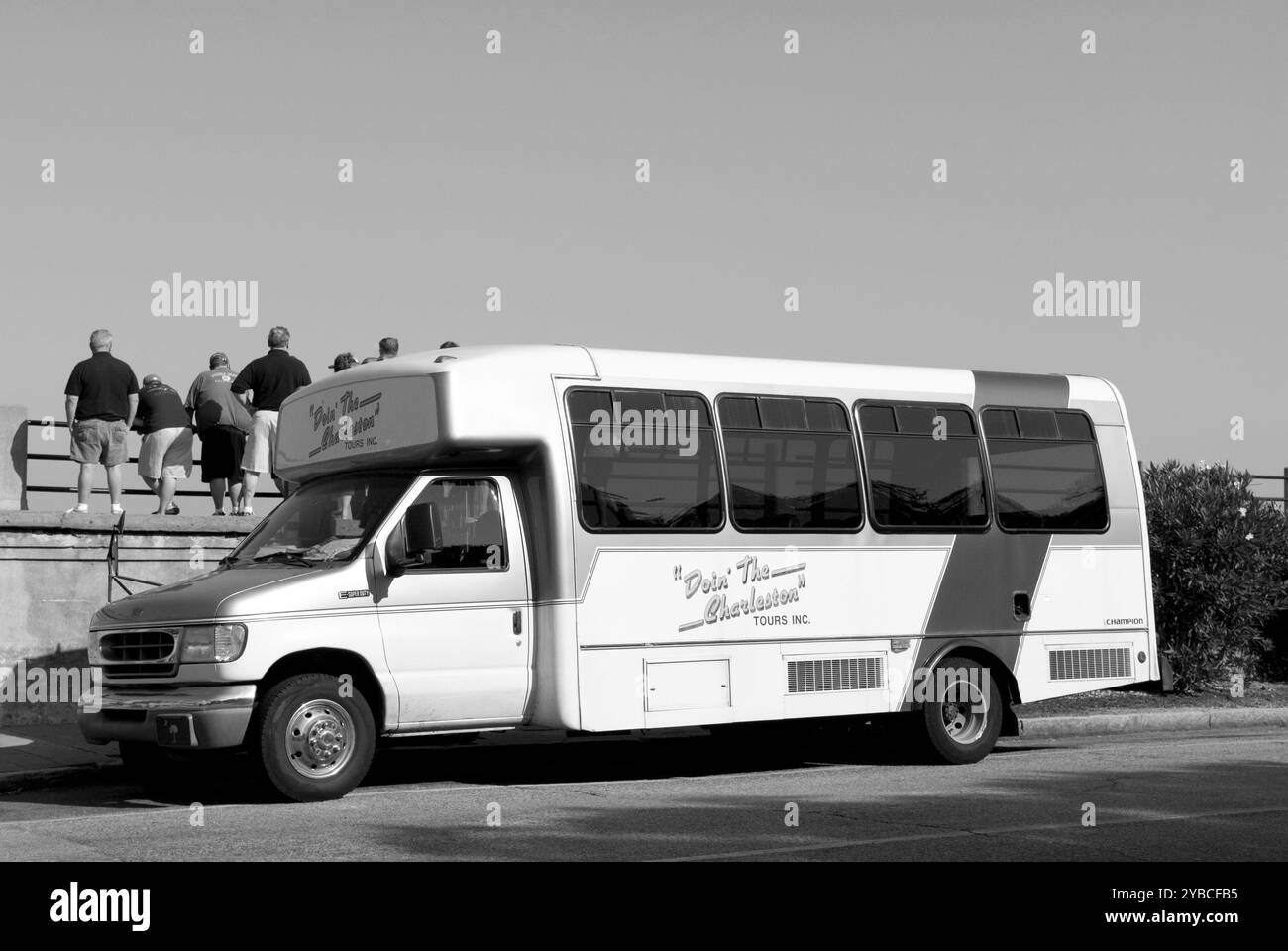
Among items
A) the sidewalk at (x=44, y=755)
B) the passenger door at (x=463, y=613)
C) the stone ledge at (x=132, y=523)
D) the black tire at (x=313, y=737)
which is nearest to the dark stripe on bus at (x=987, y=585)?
the passenger door at (x=463, y=613)

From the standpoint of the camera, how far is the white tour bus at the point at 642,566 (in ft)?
36.4

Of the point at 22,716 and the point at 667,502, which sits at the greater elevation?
the point at 667,502

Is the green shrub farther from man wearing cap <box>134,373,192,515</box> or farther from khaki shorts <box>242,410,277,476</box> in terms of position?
man wearing cap <box>134,373,192,515</box>

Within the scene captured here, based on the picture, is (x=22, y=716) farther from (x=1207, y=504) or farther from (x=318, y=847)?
(x=1207, y=504)

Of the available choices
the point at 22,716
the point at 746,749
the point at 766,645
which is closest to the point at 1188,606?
the point at 746,749

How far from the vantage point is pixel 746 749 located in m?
15.1

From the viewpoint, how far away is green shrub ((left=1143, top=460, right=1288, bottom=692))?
18750 mm

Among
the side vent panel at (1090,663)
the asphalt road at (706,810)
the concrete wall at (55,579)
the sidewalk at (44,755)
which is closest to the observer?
the asphalt road at (706,810)

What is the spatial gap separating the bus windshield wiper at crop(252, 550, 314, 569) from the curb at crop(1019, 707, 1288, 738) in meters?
7.56

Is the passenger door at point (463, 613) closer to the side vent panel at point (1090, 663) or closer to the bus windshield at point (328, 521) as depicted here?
the bus windshield at point (328, 521)

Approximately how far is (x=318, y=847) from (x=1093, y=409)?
331 inches

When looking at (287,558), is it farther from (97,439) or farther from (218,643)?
Answer: (97,439)

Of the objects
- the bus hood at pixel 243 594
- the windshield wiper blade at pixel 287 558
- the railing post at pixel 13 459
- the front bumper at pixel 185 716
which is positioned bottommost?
the front bumper at pixel 185 716
